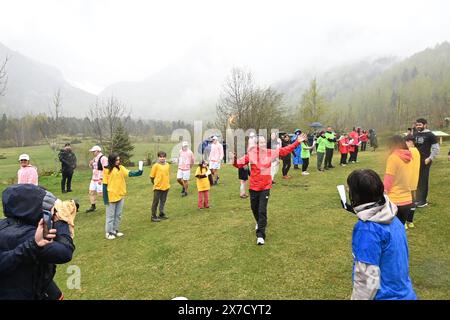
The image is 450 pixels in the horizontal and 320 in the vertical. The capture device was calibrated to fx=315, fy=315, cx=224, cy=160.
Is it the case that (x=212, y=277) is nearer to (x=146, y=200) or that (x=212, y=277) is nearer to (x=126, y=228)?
(x=126, y=228)

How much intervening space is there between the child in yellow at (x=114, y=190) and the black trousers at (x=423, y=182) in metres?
6.81

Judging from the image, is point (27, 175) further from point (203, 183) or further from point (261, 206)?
point (261, 206)

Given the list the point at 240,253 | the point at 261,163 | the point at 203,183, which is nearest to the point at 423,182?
the point at 261,163

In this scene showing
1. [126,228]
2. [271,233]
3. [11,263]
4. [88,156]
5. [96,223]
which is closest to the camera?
[11,263]

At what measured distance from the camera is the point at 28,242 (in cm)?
228

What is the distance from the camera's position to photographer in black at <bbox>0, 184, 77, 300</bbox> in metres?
2.28

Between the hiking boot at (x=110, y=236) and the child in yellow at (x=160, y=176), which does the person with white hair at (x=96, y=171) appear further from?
the hiking boot at (x=110, y=236)

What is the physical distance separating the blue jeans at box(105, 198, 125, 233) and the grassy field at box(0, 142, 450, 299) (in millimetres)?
340

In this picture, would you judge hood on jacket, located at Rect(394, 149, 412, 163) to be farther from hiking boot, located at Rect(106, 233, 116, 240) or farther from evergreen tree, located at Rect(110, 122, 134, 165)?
evergreen tree, located at Rect(110, 122, 134, 165)

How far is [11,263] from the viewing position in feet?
7.43
